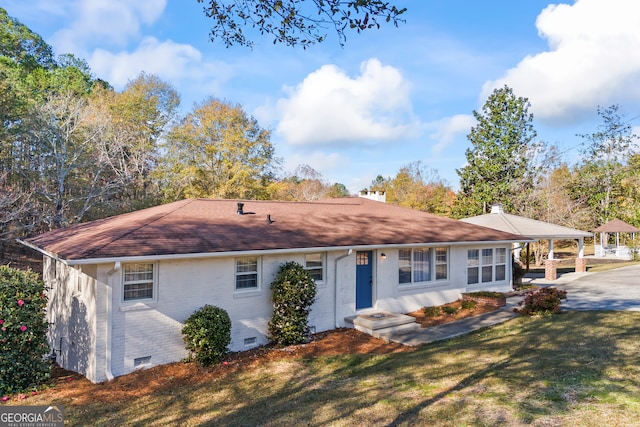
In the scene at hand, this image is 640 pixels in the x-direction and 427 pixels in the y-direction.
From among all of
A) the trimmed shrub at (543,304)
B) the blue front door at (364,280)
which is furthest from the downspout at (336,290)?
the trimmed shrub at (543,304)

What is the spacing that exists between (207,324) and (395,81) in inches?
385

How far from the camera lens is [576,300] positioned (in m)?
16.0

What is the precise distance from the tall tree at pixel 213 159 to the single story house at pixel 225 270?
16851 mm

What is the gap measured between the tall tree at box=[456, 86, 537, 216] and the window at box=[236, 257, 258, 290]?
3051cm

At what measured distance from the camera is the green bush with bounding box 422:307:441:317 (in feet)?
47.4

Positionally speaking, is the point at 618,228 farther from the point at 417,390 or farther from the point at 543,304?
the point at 417,390

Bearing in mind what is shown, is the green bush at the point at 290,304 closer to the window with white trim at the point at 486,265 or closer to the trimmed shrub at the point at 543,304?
the trimmed shrub at the point at 543,304

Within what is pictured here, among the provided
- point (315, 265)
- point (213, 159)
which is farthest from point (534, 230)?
point (213, 159)

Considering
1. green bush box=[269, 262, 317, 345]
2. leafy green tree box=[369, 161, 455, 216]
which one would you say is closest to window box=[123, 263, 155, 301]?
green bush box=[269, 262, 317, 345]

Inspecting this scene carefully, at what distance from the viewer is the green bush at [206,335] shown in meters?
9.91

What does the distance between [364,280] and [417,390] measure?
6.73 metres

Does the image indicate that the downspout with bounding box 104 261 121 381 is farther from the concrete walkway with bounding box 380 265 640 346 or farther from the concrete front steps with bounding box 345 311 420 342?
the concrete walkway with bounding box 380 265 640 346

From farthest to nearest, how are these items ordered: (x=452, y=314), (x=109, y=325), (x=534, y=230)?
1. (x=534, y=230)
2. (x=452, y=314)
3. (x=109, y=325)

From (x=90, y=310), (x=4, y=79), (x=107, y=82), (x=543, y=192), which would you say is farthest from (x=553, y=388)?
(x=107, y=82)
